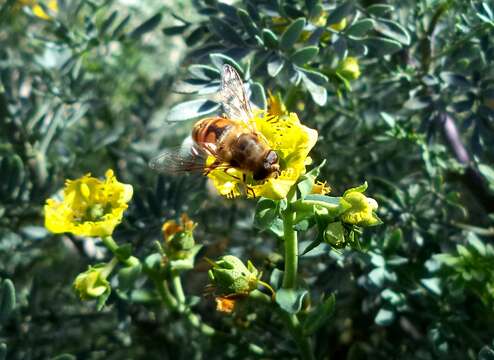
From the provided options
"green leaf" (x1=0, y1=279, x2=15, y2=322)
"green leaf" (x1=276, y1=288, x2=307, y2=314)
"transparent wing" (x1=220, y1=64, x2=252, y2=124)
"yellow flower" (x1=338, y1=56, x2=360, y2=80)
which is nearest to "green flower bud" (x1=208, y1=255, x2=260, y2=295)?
"green leaf" (x1=276, y1=288, x2=307, y2=314)

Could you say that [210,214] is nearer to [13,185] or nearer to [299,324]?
[13,185]

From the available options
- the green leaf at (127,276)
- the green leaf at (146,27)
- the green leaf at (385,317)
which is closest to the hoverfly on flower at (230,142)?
the green leaf at (127,276)

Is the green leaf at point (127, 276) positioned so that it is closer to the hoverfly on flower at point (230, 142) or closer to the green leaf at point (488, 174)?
the hoverfly on flower at point (230, 142)

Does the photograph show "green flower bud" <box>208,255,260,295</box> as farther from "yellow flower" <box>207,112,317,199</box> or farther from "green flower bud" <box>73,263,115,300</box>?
"green flower bud" <box>73,263,115,300</box>

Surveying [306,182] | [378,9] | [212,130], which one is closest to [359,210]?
[306,182]

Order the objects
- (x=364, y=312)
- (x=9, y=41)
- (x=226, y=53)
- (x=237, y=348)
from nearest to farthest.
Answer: (x=226, y=53) < (x=237, y=348) < (x=364, y=312) < (x=9, y=41)

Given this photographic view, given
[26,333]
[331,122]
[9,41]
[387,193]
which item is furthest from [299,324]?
[9,41]
